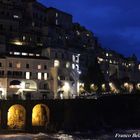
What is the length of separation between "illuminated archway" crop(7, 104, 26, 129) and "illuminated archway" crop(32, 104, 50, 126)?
285 centimetres

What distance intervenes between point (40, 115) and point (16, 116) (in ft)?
17.5

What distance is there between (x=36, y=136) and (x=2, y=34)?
51.4 metres

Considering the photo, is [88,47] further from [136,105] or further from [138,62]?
[136,105]

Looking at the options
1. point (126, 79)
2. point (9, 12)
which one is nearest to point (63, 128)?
point (9, 12)

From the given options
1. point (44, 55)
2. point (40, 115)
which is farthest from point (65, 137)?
point (44, 55)

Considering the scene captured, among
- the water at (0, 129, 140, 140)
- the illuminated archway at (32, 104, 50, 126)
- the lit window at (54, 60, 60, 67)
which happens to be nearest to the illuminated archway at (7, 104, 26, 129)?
the illuminated archway at (32, 104, 50, 126)

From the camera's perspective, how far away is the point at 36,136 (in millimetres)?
76688

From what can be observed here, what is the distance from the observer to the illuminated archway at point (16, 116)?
90.7 metres

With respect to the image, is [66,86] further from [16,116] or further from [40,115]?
[16,116]

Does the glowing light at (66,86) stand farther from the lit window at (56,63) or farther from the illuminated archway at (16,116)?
the illuminated archway at (16,116)

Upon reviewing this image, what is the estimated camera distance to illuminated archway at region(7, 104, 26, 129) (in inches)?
3570

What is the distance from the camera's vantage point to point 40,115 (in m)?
94.6

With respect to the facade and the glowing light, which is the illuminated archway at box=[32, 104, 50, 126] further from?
the glowing light

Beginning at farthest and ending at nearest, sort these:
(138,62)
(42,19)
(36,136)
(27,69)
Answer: (138,62) → (42,19) → (27,69) → (36,136)
